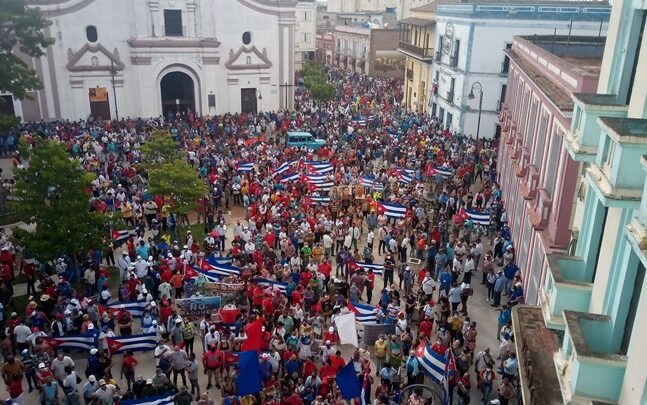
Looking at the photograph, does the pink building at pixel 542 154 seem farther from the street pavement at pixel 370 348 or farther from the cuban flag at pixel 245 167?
the cuban flag at pixel 245 167

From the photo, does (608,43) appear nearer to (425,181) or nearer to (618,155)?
(618,155)

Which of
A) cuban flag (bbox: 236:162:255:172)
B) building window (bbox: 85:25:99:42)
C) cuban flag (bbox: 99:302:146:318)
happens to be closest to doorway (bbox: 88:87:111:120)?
building window (bbox: 85:25:99:42)

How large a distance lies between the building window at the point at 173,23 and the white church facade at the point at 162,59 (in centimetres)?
8

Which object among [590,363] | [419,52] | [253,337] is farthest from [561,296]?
[419,52]

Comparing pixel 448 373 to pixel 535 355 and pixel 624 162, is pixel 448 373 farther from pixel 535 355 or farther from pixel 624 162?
pixel 624 162

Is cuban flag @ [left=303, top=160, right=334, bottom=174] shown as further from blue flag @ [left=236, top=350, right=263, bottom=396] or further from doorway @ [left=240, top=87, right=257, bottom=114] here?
doorway @ [left=240, top=87, right=257, bottom=114]

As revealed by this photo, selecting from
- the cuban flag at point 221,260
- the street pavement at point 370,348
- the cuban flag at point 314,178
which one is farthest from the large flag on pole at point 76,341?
the cuban flag at point 314,178

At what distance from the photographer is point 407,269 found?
64.1 ft

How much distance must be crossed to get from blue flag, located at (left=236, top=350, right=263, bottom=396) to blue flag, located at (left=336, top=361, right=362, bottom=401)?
1.89 metres

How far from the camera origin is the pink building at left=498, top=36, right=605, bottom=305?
1658 cm

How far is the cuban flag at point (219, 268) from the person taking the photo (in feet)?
63.7

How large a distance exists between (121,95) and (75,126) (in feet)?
24.2

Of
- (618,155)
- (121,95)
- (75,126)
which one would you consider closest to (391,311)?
(618,155)

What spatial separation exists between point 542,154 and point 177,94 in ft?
118
